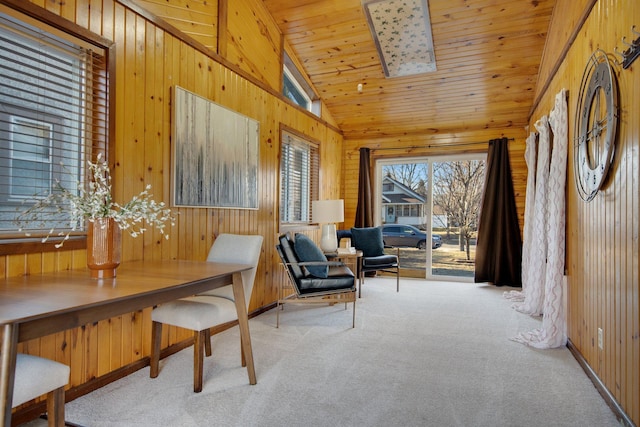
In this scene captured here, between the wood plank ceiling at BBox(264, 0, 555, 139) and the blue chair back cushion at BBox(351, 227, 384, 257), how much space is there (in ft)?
6.06

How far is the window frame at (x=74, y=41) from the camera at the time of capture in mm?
1857

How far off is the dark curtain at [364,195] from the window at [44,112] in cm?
Answer: 445

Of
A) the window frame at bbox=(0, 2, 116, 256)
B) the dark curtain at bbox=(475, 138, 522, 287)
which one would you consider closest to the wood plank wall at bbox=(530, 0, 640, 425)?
the dark curtain at bbox=(475, 138, 522, 287)

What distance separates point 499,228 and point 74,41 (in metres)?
5.36

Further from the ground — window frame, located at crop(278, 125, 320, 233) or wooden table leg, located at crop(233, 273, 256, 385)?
window frame, located at crop(278, 125, 320, 233)

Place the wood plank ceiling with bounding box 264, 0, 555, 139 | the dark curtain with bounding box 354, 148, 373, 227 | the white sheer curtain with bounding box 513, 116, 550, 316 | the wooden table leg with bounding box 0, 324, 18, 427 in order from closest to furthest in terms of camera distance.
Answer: the wooden table leg with bounding box 0, 324, 18, 427 < the white sheer curtain with bounding box 513, 116, 550, 316 < the wood plank ceiling with bounding box 264, 0, 555, 139 < the dark curtain with bounding box 354, 148, 373, 227

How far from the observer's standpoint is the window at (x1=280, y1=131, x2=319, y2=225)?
185 inches

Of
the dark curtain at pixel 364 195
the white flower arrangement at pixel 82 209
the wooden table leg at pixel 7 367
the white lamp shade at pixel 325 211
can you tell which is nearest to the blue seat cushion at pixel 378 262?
the white lamp shade at pixel 325 211

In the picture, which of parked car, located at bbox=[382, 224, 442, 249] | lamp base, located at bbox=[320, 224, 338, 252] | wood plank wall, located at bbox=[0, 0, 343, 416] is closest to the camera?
wood plank wall, located at bbox=[0, 0, 343, 416]

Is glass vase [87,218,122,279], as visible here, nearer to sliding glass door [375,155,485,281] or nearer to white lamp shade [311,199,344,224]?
white lamp shade [311,199,344,224]

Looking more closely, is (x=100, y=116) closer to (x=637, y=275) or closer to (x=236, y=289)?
(x=236, y=289)

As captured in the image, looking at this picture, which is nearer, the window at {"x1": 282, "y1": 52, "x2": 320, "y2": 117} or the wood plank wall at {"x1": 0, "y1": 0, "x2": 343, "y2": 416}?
the wood plank wall at {"x1": 0, "y1": 0, "x2": 343, "y2": 416}

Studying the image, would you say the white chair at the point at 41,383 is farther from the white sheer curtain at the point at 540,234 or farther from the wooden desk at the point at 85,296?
the white sheer curtain at the point at 540,234

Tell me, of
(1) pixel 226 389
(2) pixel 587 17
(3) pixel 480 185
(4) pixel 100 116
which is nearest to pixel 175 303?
(1) pixel 226 389
